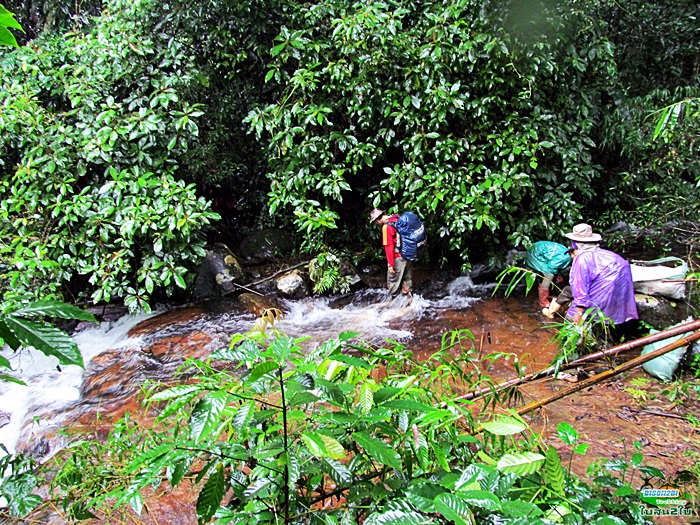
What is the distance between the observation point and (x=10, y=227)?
591 cm

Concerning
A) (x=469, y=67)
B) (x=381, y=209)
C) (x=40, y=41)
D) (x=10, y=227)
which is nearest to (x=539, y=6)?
(x=469, y=67)

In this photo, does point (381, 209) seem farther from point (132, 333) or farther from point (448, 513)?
point (448, 513)

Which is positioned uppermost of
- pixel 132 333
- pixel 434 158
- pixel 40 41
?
pixel 40 41

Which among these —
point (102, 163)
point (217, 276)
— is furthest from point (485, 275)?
point (102, 163)

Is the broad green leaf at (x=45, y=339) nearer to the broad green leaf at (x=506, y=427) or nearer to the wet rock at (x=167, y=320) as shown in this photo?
the broad green leaf at (x=506, y=427)

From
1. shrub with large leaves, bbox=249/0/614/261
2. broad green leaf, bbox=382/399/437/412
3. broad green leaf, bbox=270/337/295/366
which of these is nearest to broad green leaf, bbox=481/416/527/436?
broad green leaf, bbox=382/399/437/412

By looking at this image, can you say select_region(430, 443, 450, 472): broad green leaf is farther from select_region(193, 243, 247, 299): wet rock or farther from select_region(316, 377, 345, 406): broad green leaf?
select_region(193, 243, 247, 299): wet rock

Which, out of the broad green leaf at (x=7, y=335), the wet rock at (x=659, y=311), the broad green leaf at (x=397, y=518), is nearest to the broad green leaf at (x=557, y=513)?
the broad green leaf at (x=397, y=518)

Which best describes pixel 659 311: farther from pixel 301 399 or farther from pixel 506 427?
pixel 301 399

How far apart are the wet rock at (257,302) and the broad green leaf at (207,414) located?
5.56 m

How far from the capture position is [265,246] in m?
8.06

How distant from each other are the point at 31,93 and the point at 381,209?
5108 millimetres

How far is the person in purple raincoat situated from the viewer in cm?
436

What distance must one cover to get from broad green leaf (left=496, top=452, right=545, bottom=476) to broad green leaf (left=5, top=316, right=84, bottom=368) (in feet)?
3.91
